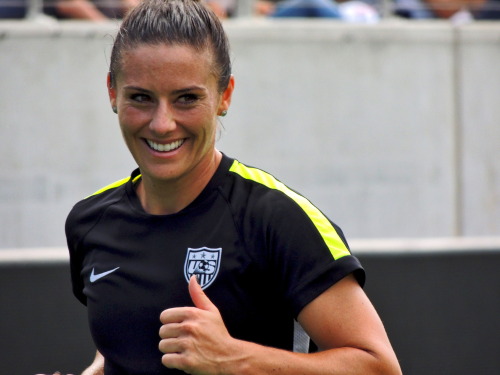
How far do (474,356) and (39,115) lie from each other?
10.6 feet

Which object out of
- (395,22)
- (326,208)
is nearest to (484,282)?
(326,208)

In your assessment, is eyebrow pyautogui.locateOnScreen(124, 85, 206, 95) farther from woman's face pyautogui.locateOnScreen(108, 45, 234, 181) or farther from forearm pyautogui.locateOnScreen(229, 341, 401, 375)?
forearm pyautogui.locateOnScreen(229, 341, 401, 375)

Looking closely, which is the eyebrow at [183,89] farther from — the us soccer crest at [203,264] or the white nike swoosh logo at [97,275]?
the white nike swoosh logo at [97,275]

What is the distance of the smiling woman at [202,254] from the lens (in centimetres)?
212

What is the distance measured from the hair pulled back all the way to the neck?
221 mm

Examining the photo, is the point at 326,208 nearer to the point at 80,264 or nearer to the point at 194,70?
the point at 80,264

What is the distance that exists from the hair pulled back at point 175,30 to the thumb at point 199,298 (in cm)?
55

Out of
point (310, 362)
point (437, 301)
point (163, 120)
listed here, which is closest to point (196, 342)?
point (310, 362)

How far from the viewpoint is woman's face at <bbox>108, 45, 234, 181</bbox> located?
226 cm

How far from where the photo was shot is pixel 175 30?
7.54 feet

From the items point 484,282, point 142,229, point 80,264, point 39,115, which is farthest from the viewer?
point 39,115

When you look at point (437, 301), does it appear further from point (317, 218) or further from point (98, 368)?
point (317, 218)

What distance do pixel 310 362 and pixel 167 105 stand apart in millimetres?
728

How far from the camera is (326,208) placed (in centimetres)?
622
